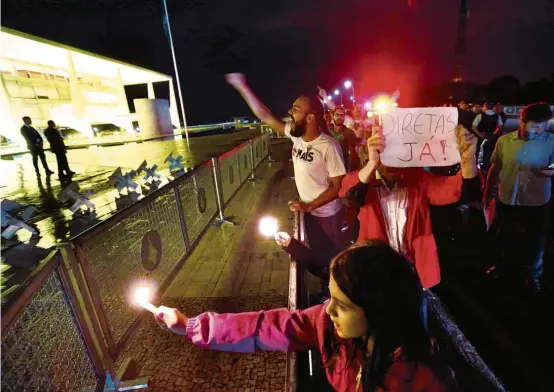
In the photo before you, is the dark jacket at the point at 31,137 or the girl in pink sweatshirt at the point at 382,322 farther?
the dark jacket at the point at 31,137

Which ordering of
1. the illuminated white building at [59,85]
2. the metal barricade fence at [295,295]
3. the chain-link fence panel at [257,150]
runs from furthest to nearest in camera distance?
the illuminated white building at [59,85]
the chain-link fence panel at [257,150]
the metal barricade fence at [295,295]

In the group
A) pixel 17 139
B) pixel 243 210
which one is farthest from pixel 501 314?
pixel 17 139

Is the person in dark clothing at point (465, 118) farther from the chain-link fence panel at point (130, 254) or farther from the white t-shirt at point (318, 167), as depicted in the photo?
the chain-link fence panel at point (130, 254)

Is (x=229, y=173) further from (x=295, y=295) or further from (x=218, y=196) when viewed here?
(x=295, y=295)

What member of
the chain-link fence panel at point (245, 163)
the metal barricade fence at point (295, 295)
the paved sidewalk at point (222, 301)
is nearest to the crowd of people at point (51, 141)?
the chain-link fence panel at point (245, 163)

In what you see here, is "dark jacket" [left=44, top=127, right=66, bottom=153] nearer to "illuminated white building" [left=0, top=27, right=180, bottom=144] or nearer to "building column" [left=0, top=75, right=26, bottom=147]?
"illuminated white building" [left=0, top=27, right=180, bottom=144]

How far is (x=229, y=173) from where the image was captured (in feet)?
24.9

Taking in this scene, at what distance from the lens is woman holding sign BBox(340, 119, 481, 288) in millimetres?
2400

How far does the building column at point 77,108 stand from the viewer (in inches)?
1029

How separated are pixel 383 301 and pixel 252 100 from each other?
12.5 feet

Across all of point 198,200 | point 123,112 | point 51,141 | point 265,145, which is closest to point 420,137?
point 198,200

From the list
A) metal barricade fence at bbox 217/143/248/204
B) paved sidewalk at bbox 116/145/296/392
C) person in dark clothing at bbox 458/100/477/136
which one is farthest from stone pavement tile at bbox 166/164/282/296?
person in dark clothing at bbox 458/100/477/136

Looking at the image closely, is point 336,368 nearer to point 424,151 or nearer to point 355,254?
point 355,254

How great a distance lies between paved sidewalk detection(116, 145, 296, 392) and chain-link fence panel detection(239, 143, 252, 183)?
8.20 feet
